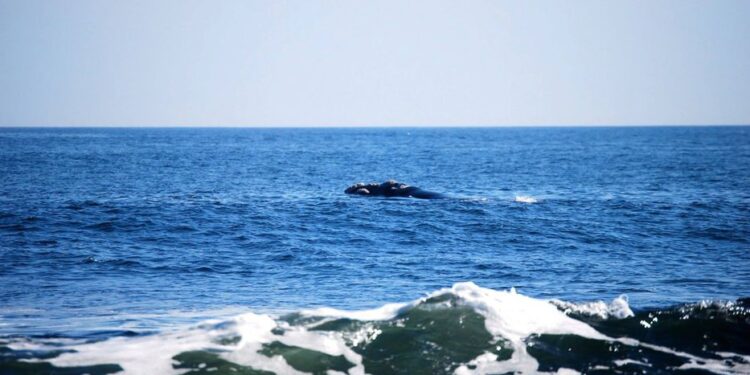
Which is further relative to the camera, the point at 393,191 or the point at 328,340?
the point at 393,191

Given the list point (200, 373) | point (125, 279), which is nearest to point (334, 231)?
point (125, 279)

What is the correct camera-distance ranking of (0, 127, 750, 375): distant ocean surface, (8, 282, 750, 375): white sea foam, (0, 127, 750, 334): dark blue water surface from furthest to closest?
(0, 127, 750, 334): dark blue water surface < (0, 127, 750, 375): distant ocean surface < (8, 282, 750, 375): white sea foam

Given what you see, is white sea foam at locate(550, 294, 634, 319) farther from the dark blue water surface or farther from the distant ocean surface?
the dark blue water surface

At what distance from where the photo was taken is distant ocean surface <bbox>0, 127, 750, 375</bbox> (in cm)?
1148

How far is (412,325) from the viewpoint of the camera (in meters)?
12.5

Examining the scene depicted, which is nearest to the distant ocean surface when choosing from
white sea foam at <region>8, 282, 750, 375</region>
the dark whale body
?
white sea foam at <region>8, 282, 750, 375</region>

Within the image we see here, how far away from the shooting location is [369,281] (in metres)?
18.7

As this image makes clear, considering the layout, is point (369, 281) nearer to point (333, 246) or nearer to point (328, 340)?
point (333, 246)

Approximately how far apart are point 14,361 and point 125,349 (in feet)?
5.23

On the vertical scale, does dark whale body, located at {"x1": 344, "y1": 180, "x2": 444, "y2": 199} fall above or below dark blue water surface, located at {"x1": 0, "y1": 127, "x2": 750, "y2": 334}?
above

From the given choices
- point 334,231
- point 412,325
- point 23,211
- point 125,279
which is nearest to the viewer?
point 412,325

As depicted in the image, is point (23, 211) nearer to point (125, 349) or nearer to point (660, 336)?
point (125, 349)

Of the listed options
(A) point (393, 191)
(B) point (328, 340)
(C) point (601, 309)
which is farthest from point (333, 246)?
(A) point (393, 191)

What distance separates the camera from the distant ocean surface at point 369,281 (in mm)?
11484
